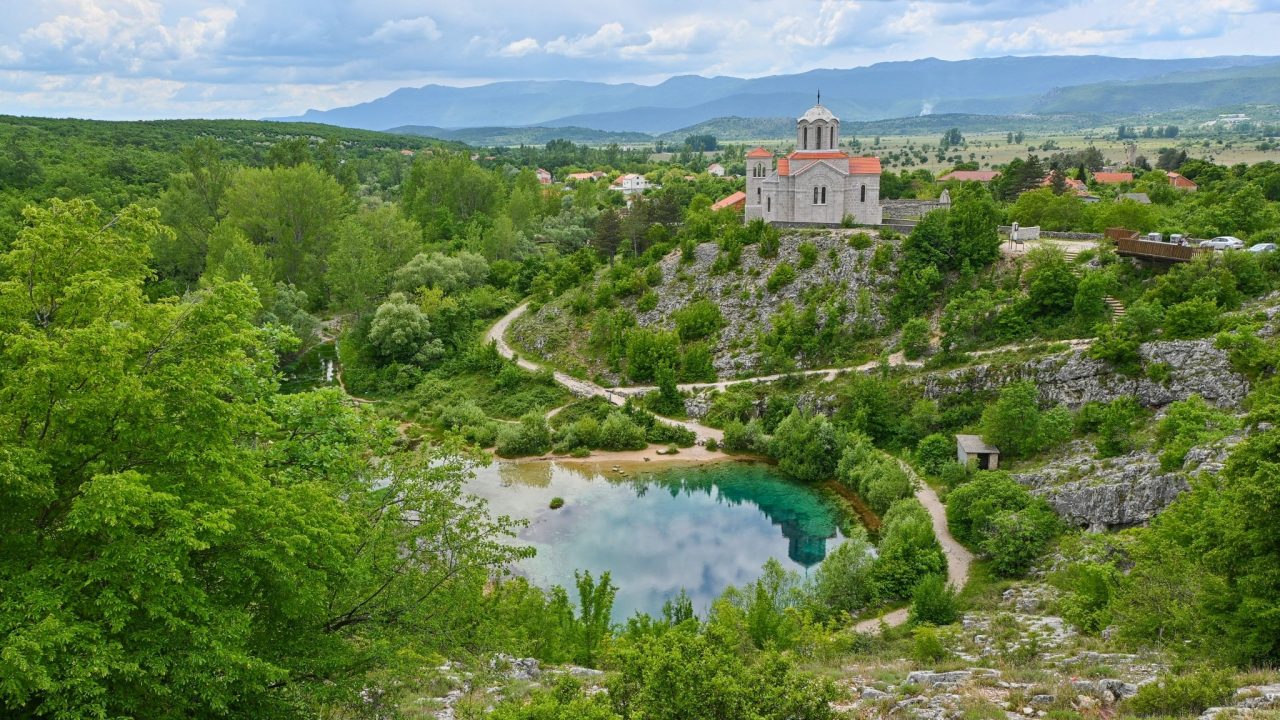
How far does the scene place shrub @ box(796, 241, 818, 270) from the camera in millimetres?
47844

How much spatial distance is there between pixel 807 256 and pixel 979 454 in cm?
1880

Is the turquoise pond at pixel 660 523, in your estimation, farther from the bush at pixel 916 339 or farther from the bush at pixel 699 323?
the bush at pixel 699 323

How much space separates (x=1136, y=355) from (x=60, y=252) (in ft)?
117

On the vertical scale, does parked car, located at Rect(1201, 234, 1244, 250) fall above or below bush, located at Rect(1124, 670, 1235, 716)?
above

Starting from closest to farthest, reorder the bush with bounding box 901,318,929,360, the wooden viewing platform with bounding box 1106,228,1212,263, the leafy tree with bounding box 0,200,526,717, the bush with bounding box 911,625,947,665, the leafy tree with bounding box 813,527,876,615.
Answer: the leafy tree with bounding box 0,200,526,717, the bush with bounding box 911,625,947,665, the leafy tree with bounding box 813,527,876,615, the wooden viewing platform with bounding box 1106,228,1212,263, the bush with bounding box 901,318,929,360

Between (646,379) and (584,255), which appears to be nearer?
(646,379)

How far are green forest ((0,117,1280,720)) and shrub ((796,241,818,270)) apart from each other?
41.7 inches

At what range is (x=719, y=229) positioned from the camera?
178ft

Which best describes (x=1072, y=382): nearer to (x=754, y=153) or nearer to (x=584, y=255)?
(x=754, y=153)

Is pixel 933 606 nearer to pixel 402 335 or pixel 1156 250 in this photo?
pixel 1156 250

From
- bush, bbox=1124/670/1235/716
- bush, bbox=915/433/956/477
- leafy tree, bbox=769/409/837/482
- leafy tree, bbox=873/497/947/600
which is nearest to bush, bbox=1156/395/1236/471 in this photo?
leafy tree, bbox=873/497/947/600

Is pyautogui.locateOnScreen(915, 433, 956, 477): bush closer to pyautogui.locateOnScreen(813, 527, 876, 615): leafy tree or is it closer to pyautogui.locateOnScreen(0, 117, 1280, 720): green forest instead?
pyautogui.locateOnScreen(0, 117, 1280, 720): green forest

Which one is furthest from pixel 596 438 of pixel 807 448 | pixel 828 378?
pixel 828 378

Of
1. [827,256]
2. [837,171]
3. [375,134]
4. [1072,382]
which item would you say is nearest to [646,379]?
[827,256]
